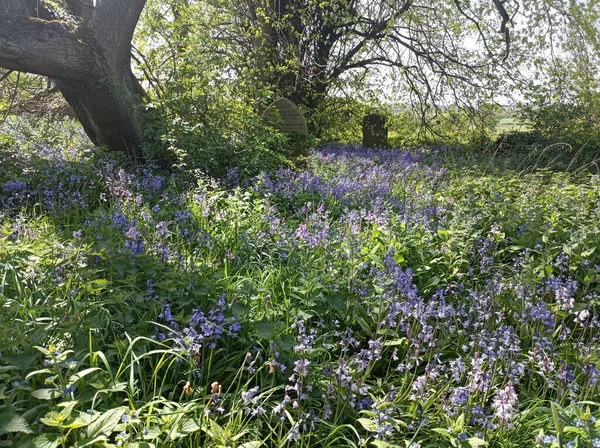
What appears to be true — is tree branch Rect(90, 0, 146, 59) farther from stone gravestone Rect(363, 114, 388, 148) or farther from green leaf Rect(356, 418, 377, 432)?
stone gravestone Rect(363, 114, 388, 148)

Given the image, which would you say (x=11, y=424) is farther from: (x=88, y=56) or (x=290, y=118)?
(x=290, y=118)

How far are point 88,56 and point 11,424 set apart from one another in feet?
18.5

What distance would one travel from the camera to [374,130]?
491 inches

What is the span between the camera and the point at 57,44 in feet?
18.9

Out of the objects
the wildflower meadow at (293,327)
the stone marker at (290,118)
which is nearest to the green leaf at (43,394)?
the wildflower meadow at (293,327)

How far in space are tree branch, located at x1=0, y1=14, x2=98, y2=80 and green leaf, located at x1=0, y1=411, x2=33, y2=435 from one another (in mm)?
5189

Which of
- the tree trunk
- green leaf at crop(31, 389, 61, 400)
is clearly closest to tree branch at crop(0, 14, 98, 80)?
the tree trunk

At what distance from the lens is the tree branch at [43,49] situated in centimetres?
545

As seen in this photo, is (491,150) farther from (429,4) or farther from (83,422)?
(83,422)

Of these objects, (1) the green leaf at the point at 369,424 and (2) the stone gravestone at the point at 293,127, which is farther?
(2) the stone gravestone at the point at 293,127

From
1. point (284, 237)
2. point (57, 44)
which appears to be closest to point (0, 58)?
point (57, 44)

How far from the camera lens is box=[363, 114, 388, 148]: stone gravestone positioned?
12.4 m

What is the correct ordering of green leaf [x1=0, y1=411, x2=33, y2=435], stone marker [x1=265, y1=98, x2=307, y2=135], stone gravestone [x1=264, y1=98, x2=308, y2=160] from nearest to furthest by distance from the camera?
green leaf [x1=0, y1=411, x2=33, y2=435] → stone gravestone [x1=264, y1=98, x2=308, y2=160] → stone marker [x1=265, y1=98, x2=307, y2=135]

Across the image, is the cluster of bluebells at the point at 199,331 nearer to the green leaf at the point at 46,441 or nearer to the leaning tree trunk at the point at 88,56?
the green leaf at the point at 46,441
